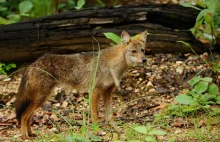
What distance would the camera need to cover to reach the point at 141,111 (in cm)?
759

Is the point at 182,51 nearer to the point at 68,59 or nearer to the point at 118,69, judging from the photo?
the point at 118,69

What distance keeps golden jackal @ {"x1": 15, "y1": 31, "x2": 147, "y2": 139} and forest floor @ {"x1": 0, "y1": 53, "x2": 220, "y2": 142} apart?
0.29m

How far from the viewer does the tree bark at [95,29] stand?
8.77 meters

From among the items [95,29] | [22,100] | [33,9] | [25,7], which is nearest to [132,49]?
[95,29]

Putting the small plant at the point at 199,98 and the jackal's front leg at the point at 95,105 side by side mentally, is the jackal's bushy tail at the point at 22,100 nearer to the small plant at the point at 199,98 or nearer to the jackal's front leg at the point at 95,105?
the jackal's front leg at the point at 95,105

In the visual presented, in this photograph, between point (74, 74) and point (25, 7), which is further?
point (25, 7)

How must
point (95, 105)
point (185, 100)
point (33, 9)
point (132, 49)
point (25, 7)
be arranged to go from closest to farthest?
point (185, 100), point (95, 105), point (132, 49), point (25, 7), point (33, 9)

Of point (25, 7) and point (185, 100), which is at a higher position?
point (25, 7)

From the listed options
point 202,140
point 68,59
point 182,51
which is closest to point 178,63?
point 182,51

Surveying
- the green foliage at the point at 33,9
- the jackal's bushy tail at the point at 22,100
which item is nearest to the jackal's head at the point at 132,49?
the jackal's bushy tail at the point at 22,100

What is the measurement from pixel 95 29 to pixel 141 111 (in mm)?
2145

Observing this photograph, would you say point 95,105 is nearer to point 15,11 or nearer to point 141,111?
point 141,111

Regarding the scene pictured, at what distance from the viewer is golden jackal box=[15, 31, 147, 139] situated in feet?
22.8

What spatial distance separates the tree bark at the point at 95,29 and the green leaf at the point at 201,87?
1.89 metres
